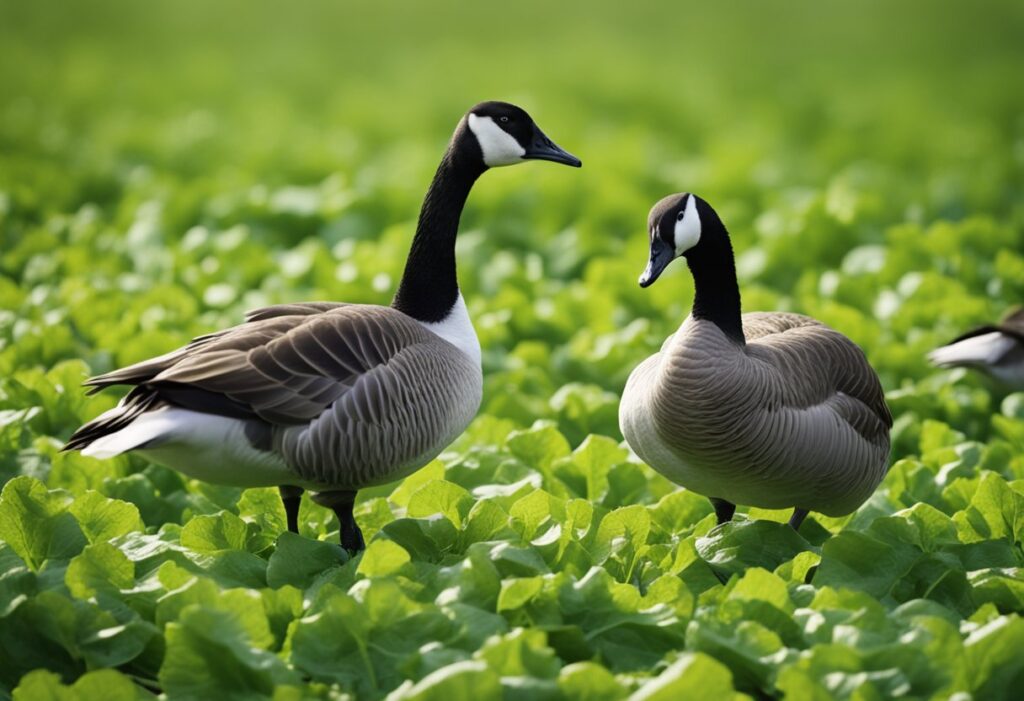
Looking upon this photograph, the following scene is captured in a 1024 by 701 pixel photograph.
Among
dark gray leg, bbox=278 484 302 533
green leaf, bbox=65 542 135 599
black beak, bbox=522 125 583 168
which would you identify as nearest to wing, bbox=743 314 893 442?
black beak, bbox=522 125 583 168

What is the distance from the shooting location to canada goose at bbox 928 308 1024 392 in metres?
8.05

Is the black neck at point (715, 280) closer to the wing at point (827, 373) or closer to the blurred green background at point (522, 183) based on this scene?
the wing at point (827, 373)

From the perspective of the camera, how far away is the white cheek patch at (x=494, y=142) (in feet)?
21.1

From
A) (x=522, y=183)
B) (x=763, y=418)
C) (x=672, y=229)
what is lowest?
(x=763, y=418)

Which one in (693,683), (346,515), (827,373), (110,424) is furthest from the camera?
(827,373)

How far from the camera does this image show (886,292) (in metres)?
10.0

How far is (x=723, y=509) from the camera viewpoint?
20.5 feet

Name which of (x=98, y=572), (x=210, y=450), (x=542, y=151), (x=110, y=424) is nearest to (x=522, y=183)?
(x=542, y=151)

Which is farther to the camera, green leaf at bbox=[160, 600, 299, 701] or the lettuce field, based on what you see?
the lettuce field

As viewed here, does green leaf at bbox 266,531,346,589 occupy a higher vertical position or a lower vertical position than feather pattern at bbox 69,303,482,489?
lower

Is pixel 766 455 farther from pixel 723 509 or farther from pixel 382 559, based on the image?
pixel 382 559

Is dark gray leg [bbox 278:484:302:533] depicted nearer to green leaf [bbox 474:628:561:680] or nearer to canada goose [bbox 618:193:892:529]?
canada goose [bbox 618:193:892:529]

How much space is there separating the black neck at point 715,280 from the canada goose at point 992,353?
2.68m

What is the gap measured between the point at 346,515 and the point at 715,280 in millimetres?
1843
